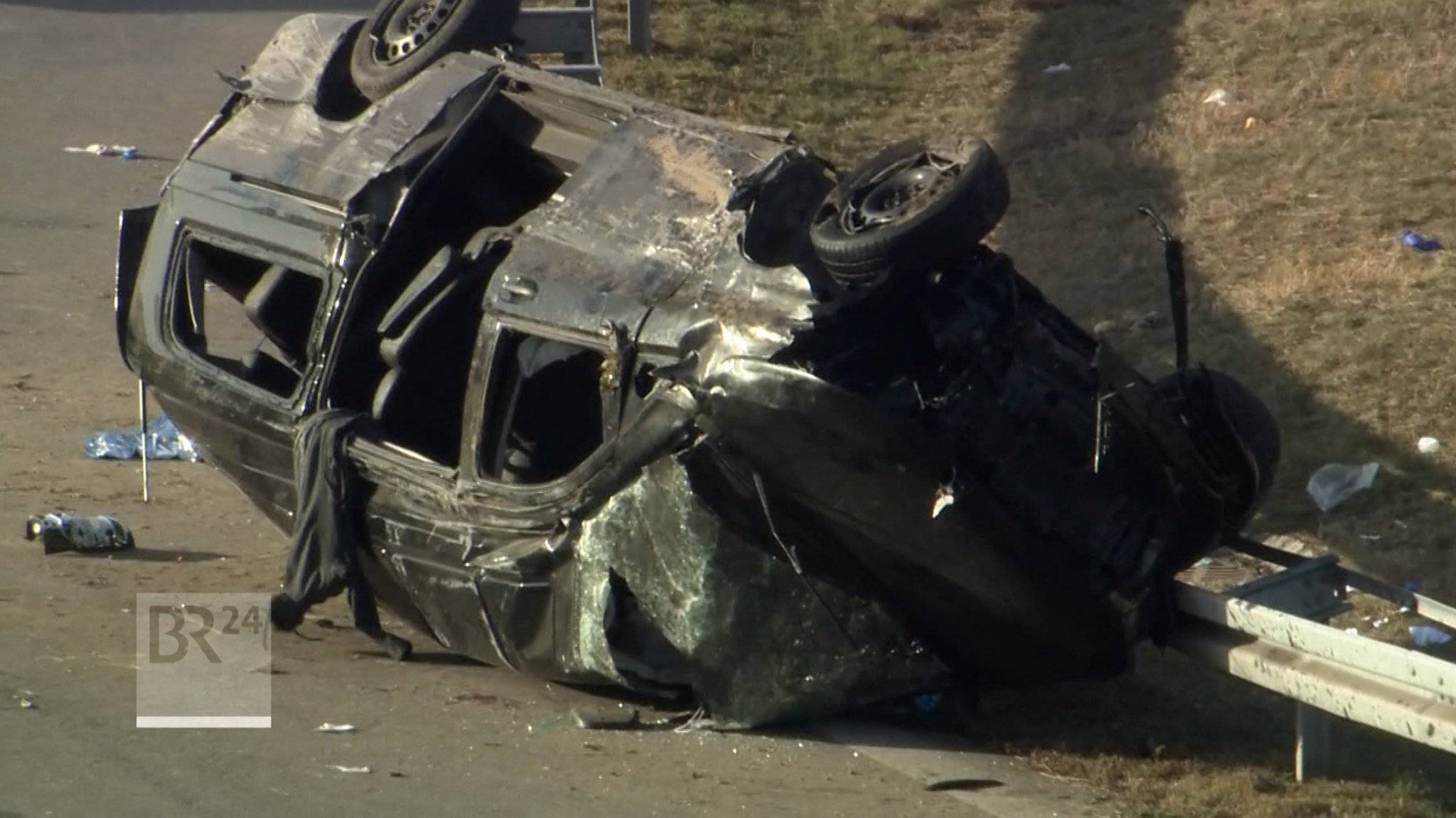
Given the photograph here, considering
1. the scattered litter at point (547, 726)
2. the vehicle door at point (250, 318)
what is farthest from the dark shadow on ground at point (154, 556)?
the scattered litter at point (547, 726)

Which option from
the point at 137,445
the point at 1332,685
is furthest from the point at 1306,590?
the point at 137,445

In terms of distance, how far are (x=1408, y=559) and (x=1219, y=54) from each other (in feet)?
24.8

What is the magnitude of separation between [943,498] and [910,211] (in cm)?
81

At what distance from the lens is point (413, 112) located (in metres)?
7.50

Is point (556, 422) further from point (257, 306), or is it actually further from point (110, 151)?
point (110, 151)

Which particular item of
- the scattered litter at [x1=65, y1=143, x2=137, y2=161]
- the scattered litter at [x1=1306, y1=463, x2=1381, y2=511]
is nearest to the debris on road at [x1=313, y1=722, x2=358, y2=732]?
the scattered litter at [x1=1306, y1=463, x2=1381, y2=511]

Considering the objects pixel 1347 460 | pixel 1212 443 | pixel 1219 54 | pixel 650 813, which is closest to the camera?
pixel 650 813

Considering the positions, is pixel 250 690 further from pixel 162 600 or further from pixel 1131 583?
pixel 1131 583

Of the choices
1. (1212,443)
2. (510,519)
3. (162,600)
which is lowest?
(162,600)

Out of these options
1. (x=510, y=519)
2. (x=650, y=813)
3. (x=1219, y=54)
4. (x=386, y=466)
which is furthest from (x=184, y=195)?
(x=1219, y=54)

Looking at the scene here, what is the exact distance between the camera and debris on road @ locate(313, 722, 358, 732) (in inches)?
254

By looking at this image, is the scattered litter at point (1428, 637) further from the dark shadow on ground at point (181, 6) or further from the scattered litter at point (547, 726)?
the dark shadow on ground at point (181, 6)

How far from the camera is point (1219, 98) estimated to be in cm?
1412

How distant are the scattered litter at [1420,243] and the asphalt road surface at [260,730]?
5824mm
